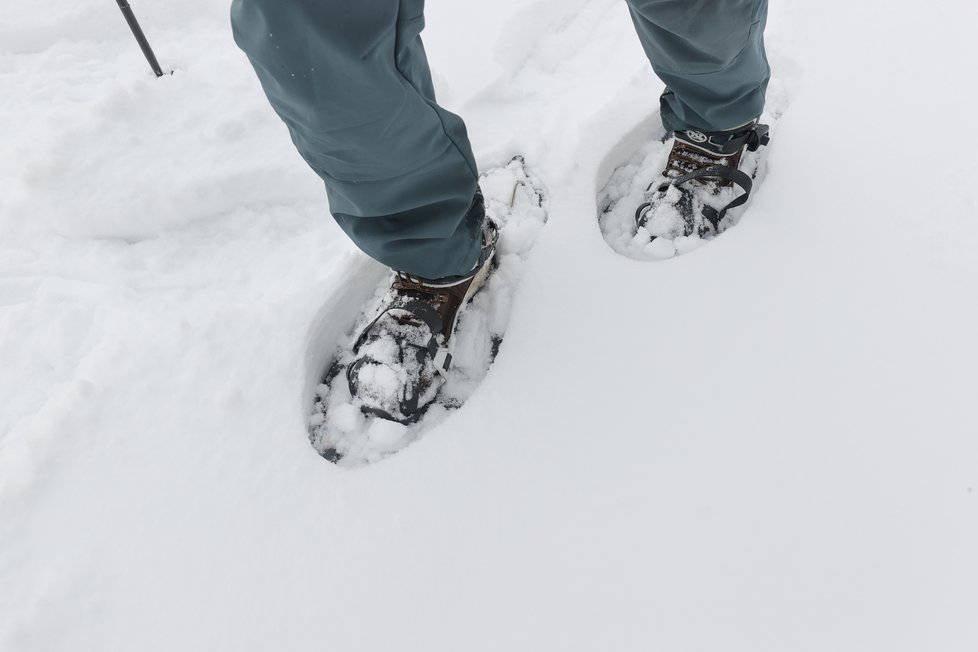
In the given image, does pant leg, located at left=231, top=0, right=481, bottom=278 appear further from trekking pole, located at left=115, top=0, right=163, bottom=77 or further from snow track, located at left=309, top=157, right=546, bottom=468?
trekking pole, located at left=115, top=0, right=163, bottom=77

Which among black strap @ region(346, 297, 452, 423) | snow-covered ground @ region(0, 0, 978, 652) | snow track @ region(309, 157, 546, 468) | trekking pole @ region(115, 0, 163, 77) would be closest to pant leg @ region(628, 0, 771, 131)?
snow-covered ground @ region(0, 0, 978, 652)

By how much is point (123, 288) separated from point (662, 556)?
4.09 ft

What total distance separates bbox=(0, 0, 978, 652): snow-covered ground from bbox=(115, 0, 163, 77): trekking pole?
354 millimetres

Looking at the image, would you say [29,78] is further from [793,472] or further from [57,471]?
[793,472]

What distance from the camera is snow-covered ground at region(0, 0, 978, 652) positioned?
36.7 inches

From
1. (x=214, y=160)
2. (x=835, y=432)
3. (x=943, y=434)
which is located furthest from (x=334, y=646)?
(x=214, y=160)

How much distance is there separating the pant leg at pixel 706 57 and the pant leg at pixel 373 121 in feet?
1.28

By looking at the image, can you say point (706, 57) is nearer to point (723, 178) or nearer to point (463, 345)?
point (723, 178)

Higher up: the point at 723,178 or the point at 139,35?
the point at 139,35

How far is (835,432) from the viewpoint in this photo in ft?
3.31

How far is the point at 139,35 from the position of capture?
5.44 feet

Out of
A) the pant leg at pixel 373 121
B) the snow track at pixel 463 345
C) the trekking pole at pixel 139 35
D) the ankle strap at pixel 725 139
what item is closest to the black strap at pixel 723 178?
the ankle strap at pixel 725 139

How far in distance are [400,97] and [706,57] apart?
0.57 metres

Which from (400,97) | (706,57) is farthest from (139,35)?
(706,57)
